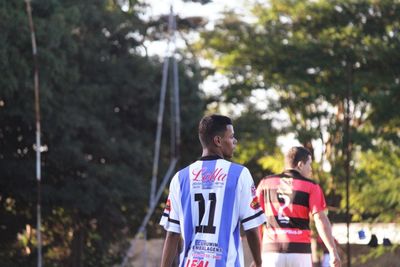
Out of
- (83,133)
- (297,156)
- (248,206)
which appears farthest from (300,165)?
(83,133)

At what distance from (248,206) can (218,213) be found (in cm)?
17

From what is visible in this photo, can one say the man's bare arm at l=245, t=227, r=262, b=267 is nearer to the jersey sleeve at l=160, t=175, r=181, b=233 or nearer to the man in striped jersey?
the man in striped jersey

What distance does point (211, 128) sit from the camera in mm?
5844

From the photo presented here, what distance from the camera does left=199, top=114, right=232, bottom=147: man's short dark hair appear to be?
19.2 ft

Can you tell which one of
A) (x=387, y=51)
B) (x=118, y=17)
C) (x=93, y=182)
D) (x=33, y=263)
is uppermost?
(x=118, y=17)

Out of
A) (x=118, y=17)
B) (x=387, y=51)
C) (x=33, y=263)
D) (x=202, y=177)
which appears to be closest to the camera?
(x=202, y=177)

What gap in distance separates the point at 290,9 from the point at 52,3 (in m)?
6.51

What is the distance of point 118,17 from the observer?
33.8 m

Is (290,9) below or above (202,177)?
above

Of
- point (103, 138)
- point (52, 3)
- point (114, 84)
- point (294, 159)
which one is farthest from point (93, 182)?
point (294, 159)

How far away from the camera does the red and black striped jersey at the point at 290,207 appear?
29.9 ft

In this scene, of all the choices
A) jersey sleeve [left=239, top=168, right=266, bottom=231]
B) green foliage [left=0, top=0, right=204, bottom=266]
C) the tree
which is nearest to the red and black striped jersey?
jersey sleeve [left=239, top=168, right=266, bottom=231]

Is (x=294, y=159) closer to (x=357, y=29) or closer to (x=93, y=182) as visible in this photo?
(x=357, y=29)

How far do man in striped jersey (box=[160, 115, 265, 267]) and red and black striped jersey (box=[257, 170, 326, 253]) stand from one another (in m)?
3.24
